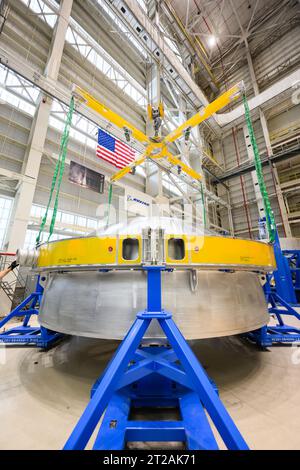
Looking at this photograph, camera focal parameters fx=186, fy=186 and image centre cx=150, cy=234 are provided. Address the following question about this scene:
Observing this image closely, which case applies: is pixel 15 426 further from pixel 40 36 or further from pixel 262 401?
pixel 40 36

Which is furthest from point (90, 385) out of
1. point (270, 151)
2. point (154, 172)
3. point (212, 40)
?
point (212, 40)

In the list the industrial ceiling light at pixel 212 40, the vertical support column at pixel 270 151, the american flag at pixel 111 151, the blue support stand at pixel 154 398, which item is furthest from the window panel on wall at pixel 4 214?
the vertical support column at pixel 270 151

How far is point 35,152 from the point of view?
7.23 metres

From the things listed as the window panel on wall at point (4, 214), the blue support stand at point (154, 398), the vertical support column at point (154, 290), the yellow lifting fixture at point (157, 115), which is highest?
the yellow lifting fixture at point (157, 115)

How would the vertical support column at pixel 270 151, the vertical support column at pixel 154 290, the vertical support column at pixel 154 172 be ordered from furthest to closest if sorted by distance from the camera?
1. the vertical support column at pixel 270 151
2. the vertical support column at pixel 154 172
3. the vertical support column at pixel 154 290

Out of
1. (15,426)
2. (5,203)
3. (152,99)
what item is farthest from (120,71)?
(15,426)

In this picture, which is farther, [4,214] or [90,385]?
[4,214]

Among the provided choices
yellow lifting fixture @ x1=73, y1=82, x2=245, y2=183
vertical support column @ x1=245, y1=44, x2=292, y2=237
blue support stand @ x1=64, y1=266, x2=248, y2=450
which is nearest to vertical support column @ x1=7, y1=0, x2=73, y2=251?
yellow lifting fixture @ x1=73, y1=82, x2=245, y2=183

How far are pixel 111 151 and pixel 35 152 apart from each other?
2.93 meters

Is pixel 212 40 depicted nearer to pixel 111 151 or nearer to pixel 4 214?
pixel 111 151

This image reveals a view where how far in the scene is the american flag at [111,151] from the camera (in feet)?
25.9

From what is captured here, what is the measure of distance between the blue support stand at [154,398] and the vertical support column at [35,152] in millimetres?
6885

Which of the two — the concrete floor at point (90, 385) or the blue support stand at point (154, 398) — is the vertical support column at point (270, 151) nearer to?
the concrete floor at point (90, 385)

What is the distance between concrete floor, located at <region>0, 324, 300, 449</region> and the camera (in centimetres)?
120
